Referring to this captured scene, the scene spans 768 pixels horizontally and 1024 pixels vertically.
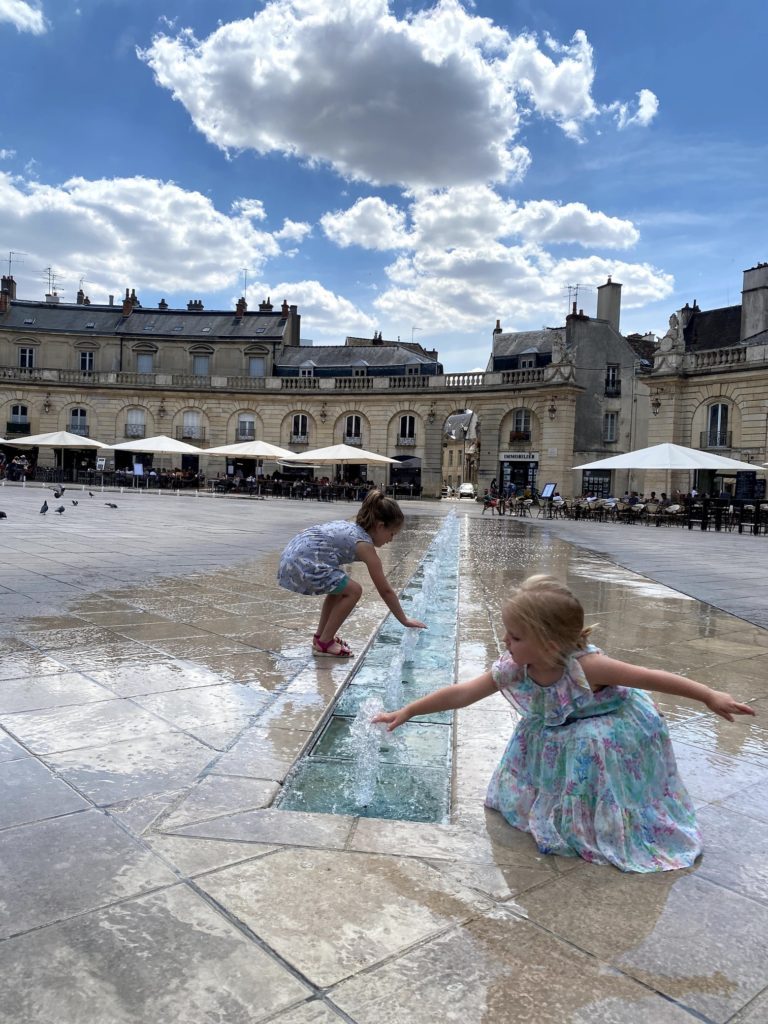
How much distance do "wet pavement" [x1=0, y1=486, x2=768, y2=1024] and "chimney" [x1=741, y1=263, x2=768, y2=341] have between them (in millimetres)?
36697

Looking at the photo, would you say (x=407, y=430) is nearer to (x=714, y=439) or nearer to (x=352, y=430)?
(x=352, y=430)

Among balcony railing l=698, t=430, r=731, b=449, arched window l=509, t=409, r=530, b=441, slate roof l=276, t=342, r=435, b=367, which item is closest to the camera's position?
balcony railing l=698, t=430, r=731, b=449

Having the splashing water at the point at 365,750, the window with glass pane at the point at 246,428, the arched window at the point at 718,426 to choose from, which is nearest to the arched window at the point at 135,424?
the window with glass pane at the point at 246,428

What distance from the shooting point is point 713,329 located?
39031mm

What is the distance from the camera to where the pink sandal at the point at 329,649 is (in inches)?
188

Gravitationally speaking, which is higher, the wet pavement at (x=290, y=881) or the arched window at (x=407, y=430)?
the arched window at (x=407, y=430)

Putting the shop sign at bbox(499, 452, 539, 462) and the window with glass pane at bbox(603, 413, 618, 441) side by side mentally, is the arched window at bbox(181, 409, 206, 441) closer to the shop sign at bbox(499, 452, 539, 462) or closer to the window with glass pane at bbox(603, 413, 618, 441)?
the shop sign at bbox(499, 452, 539, 462)

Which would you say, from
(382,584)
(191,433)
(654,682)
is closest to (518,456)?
(191,433)

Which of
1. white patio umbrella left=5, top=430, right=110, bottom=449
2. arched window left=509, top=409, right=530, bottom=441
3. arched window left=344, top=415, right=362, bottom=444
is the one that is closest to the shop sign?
arched window left=509, top=409, right=530, bottom=441

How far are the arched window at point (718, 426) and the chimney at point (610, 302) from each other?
13.0m

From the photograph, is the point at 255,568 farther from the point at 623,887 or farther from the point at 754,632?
the point at 623,887

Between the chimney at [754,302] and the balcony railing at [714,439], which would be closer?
the balcony railing at [714,439]

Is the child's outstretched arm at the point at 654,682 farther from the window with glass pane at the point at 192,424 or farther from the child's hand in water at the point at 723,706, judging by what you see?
the window with glass pane at the point at 192,424

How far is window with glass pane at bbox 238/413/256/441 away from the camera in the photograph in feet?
148
